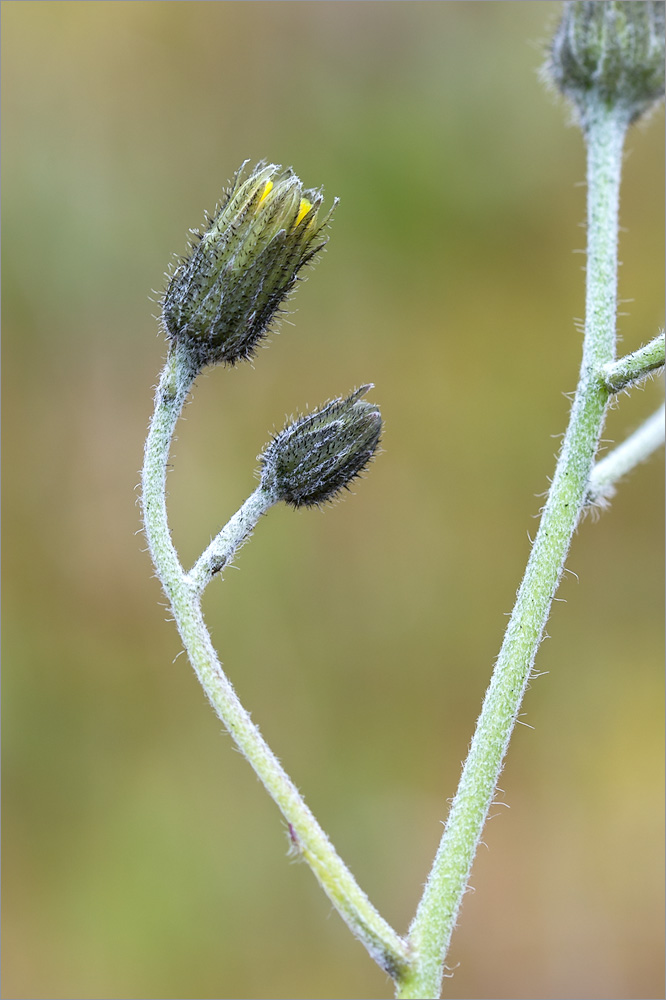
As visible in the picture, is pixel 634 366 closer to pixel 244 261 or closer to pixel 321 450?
pixel 321 450

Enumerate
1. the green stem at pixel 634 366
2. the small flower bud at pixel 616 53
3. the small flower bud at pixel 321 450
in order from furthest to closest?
the small flower bud at pixel 616 53
the small flower bud at pixel 321 450
the green stem at pixel 634 366

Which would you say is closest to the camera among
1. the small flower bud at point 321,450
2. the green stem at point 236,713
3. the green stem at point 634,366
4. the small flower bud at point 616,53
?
the green stem at point 236,713

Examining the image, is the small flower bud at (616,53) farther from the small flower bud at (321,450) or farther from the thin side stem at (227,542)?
the thin side stem at (227,542)

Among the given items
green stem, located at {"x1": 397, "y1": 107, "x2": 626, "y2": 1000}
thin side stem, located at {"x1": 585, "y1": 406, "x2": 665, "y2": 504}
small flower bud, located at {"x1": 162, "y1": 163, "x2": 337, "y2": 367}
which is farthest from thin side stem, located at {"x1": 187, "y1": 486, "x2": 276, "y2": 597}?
thin side stem, located at {"x1": 585, "y1": 406, "x2": 665, "y2": 504}

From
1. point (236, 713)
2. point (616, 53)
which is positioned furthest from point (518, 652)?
point (616, 53)

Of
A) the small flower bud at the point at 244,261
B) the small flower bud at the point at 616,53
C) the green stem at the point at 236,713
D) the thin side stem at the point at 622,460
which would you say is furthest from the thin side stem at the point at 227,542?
the small flower bud at the point at 616,53

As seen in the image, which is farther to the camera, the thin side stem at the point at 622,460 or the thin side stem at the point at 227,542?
the thin side stem at the point at 622,460

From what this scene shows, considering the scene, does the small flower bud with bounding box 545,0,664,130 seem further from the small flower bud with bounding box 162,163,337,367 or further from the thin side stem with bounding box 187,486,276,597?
the thin side stem with bounding box 187,486,276,597
